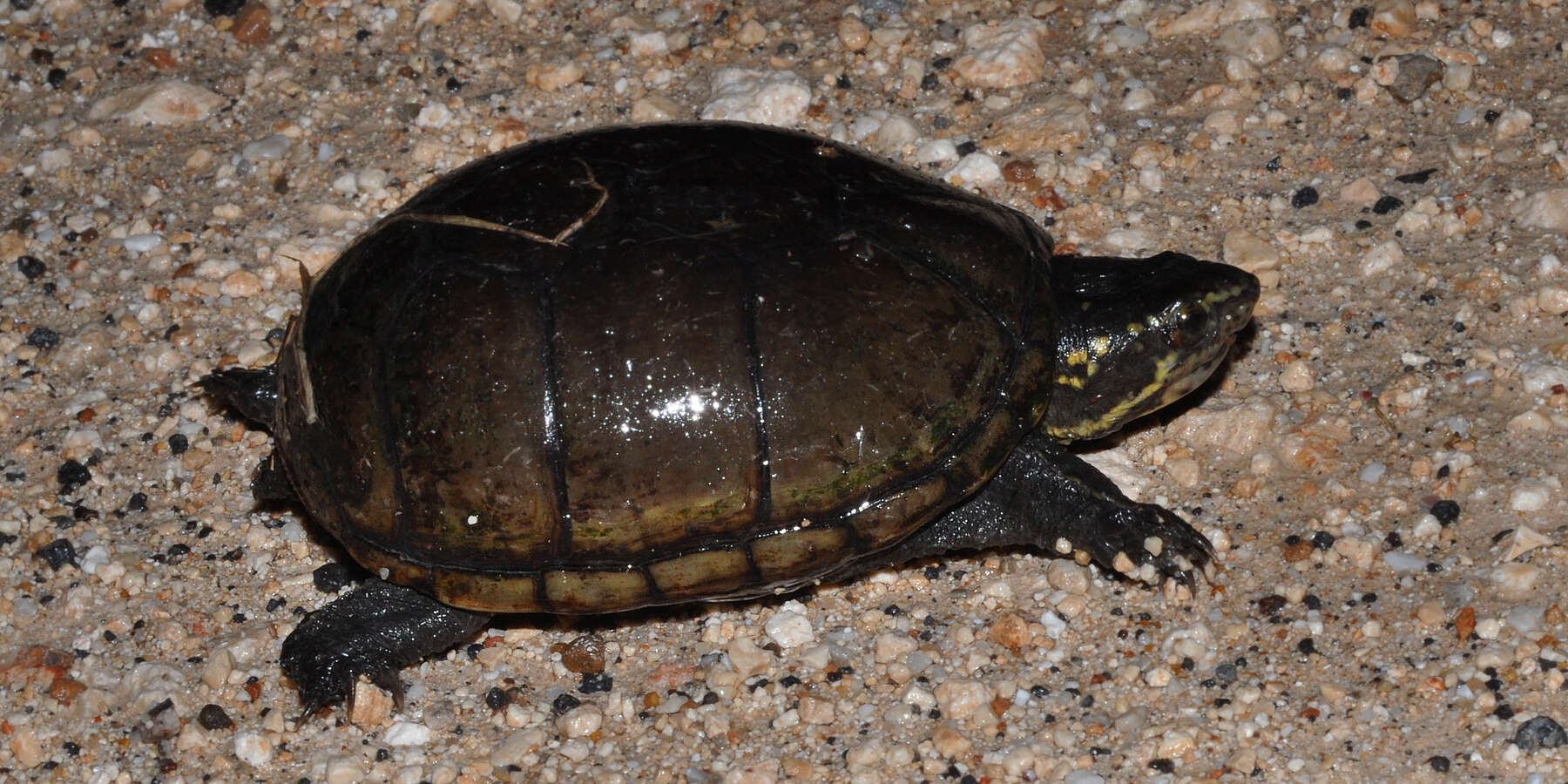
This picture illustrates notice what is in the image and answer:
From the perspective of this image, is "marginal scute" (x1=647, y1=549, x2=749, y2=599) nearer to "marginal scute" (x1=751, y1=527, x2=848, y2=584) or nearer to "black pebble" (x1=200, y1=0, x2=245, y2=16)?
"marginal scute" (x1=751, y1=527, x2=848, y2=584)

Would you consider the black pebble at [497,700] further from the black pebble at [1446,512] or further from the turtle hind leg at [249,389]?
→ the black pebble at [1446,512]

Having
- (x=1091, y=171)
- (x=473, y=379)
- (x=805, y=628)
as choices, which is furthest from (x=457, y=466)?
(x=1091, y=171)

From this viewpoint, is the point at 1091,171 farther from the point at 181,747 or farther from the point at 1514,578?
the point at 181,747

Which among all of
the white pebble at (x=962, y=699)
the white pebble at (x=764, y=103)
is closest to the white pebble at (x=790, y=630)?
the white pebble at (x=962, y=699)

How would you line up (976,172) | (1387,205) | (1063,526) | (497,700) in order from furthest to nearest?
(976,172), (1387,205), (1063,526), (497,700)

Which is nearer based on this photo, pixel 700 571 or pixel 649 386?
pixel 649 386

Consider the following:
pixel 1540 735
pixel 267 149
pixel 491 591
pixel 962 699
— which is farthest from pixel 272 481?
pixel 1540 735

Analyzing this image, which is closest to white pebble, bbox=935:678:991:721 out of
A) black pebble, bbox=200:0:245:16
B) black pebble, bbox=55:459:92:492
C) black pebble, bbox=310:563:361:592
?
black pebble, bbox=310:563:361:592

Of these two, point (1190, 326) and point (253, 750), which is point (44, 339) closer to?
point (253, 750)
